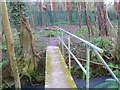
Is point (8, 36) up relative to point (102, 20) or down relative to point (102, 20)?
up

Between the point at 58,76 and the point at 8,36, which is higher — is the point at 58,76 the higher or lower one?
the lower one

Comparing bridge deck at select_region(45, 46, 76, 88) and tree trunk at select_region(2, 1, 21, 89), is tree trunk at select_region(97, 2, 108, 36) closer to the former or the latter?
tree trunk at select_region(2, 1, 21, 89)

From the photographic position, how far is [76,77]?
8.58 m

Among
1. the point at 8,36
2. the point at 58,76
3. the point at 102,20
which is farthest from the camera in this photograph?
the point at 102,20

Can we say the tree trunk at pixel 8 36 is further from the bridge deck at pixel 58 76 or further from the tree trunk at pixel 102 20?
the tree trunk at pixel 102 20

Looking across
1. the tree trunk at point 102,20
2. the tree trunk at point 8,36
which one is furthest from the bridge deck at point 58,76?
the tree trunk at point 102,20

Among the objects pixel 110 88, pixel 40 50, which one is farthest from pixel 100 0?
pixel 110 88

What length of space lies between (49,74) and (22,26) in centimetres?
449

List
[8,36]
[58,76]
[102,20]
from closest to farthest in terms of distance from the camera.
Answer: [58,76] → [8,36] → [102,20]

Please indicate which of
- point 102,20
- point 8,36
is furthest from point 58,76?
point 102,20

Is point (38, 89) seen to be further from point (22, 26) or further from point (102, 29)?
point (102, 29)

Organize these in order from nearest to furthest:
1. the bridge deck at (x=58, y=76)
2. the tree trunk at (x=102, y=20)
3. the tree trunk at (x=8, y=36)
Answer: the bridge deck at (x=58, y=76), the tree trunk at (x=8, y=36), the tree trunk at (x=102, y=20)

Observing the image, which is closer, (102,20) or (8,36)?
(8,36)

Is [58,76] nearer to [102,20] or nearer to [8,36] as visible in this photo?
[8,36]
